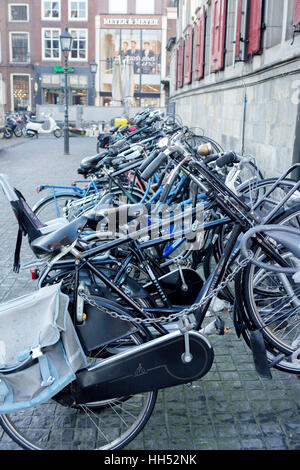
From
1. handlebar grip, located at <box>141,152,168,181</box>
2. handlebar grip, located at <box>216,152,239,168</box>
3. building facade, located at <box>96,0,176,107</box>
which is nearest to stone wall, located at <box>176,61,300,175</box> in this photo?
handlebar grip, located at <box>216,152,239,168</box>

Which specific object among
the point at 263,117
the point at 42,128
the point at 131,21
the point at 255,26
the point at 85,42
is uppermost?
the point at 131,21

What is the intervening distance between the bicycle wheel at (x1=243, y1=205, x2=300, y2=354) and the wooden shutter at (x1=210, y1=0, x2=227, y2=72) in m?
8.09

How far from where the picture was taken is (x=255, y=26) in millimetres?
7574

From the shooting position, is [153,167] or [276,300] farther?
[276,300]

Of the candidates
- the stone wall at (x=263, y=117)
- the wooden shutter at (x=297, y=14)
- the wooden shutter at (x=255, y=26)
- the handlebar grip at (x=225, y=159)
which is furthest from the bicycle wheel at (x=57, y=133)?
the handlebar grip at (x=225, y=159)

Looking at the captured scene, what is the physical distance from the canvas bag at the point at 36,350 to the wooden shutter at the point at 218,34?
8957mm

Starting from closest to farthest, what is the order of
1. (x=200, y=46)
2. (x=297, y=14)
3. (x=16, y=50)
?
(x=297, y=14)
(x=200, y=46)
(x=16, y=50)

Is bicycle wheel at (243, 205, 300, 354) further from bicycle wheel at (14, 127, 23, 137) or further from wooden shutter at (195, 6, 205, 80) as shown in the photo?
bicycle wheel at (14, 127, 23, 137)

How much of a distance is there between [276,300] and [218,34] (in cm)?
880

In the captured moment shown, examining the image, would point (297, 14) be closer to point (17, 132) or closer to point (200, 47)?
point (200, 47)

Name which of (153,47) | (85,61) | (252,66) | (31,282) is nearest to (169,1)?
(153,47)

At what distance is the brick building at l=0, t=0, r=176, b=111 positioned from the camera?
49156 mm

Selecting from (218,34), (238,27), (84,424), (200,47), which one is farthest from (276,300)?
(200,47)
